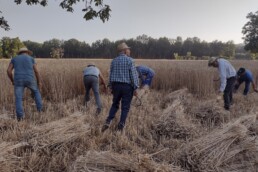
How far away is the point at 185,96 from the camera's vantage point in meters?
7.52

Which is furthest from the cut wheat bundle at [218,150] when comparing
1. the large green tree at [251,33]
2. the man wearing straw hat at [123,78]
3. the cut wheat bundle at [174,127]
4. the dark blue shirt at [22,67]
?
the large green tree at [251,33]

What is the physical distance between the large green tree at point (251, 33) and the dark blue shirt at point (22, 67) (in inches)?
1362

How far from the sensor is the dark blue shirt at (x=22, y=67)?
5.29 metres

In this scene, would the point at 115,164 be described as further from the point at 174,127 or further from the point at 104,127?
the point at 174,127

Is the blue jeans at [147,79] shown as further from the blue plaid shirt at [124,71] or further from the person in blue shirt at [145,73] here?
the blue plaid shirt at [124,71]

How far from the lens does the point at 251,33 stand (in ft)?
117

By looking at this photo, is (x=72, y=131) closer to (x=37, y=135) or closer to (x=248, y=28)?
(x=37, y=135)

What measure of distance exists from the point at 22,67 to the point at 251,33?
117 ft

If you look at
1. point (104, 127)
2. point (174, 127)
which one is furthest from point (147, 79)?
point (104, 127)

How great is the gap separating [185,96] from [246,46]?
105ft

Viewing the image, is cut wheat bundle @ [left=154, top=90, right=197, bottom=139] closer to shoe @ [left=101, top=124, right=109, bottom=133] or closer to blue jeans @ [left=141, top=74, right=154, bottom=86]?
shoe @ [left=101, top=124, right=109, bottom=133]

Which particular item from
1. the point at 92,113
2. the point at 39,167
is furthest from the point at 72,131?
the point at 92,113

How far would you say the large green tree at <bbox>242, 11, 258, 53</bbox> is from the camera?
35.2 metres

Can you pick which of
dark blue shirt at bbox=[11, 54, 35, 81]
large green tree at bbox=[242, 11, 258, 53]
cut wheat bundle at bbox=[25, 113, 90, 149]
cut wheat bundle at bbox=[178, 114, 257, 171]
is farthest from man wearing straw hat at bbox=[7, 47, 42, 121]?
large green tree at bbox=[242, 11, 258, 53]
